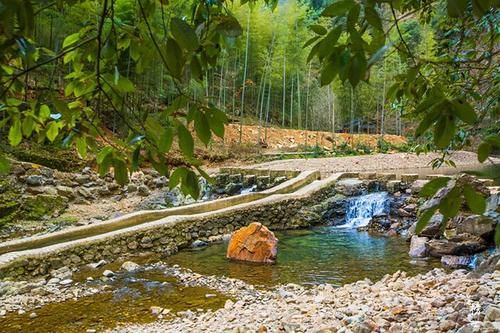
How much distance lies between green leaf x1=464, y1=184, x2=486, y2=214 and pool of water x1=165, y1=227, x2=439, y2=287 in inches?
180

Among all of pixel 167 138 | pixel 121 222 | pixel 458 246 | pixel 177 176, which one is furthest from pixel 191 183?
pixel 121 222

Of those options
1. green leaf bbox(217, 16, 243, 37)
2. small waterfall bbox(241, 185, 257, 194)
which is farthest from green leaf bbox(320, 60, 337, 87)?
small waterfall bbox(241, 185, 257, 194)

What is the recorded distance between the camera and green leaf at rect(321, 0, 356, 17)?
0.57 metres

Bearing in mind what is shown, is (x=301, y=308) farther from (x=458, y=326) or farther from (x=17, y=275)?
(x=17, y=275)

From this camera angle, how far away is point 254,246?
5.99 metres

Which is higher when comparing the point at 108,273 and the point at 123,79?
the point at 123,79

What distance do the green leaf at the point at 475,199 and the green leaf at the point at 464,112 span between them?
0.09 meters

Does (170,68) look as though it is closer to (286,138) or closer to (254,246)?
(254,246)

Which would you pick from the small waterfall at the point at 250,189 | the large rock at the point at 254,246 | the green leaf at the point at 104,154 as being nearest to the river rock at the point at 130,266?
the large rock at the point at 254,246

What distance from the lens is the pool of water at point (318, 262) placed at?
5.30 meters

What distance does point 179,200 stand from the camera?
11.1m

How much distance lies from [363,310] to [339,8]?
2.82 m

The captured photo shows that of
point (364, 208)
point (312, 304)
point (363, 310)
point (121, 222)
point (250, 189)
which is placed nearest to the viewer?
point (363, 310)

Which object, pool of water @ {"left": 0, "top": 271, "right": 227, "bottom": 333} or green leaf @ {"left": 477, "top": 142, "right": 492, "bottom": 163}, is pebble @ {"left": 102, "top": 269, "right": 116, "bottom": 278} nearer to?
pool of water @ {"left": 0, "top": 271, "right": 227, "bottom": 333}
